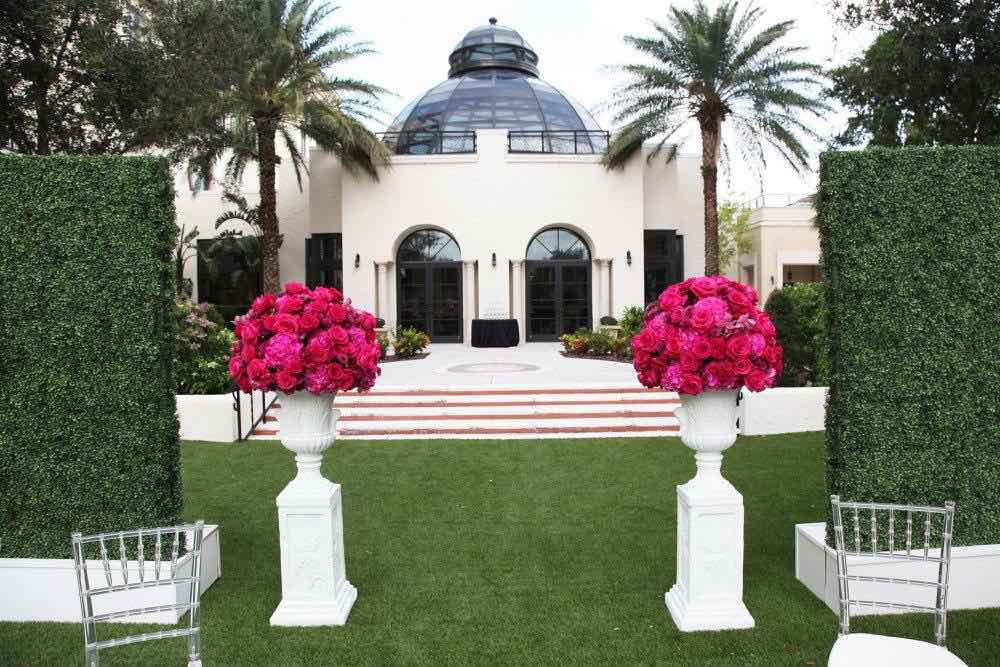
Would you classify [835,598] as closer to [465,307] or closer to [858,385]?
[858,385]

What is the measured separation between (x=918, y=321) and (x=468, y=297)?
737 inches

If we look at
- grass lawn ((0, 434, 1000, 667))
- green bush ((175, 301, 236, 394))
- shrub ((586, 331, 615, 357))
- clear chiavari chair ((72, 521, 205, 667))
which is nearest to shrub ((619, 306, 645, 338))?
shrub ((586, 331, 615, 357))

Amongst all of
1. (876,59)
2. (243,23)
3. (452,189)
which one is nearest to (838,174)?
(876,59)

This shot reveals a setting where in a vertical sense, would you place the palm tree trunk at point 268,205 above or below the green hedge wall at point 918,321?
above

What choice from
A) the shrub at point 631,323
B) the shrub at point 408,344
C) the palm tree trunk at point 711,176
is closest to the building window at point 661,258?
the palm tree trunk at point 711,176

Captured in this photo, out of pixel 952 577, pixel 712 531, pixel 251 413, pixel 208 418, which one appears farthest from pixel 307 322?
pixel 251 413

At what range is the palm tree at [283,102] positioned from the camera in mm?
17375

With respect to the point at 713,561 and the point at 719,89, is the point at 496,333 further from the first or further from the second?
the point at 713,561

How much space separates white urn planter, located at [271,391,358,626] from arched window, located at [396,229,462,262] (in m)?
18.6

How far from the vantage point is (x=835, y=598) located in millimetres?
4270

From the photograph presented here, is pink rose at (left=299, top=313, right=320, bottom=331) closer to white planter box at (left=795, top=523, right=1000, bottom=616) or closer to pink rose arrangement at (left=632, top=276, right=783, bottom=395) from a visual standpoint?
pink rose arrangement at (left=632, top=276, right=783, bottom=395)

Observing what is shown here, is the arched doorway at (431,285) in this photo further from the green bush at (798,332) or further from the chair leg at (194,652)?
the chair leg at (194,652)

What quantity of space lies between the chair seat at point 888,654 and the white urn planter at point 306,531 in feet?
9.28

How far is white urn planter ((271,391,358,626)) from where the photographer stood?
4281 mm
